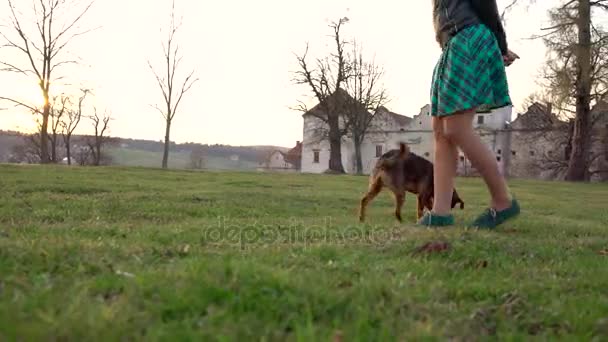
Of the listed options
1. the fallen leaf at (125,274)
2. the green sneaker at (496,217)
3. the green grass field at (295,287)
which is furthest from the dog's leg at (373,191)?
the fallen leaf at (125,274)

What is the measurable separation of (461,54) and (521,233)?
1651mm

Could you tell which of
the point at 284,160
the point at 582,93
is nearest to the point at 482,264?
the point at 582,93

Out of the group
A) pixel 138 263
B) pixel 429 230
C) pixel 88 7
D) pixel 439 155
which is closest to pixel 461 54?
pixel 439 155

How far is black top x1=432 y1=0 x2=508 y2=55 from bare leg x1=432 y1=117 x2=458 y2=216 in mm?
736

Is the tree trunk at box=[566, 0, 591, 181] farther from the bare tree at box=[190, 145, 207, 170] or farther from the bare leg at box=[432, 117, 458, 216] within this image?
the bare tree at box=[190, 145, 207, 170]

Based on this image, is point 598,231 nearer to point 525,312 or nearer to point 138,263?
point 525,312

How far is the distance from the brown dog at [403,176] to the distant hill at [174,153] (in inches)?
2287

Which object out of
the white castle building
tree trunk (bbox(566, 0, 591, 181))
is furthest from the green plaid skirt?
the white castle building

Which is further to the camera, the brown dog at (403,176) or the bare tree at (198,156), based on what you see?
the bare tree at (198,156)

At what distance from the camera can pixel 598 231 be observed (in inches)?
208

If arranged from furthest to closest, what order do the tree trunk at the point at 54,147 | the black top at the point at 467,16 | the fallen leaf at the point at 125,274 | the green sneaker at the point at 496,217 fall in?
the tree trunk at the point at 54,147, the green sneaker at the point at 496,217, the black top at the point at 467,16, the fallen leaf at the point at 125,274

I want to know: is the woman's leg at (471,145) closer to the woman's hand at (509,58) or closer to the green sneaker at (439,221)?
the green sneaker at (439,221)

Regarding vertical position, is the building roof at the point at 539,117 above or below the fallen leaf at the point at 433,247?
above

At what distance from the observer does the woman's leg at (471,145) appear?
4.11 meters
